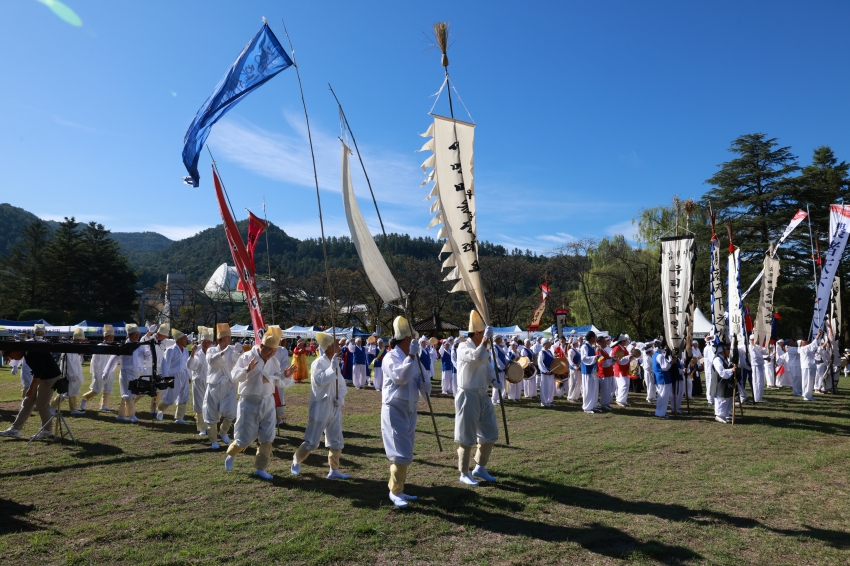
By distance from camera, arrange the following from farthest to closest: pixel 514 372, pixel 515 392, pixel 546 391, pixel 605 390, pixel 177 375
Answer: pixel 515 392, pixel 546 391, pixel 605 390, pixel 177 375, pixel 514 372

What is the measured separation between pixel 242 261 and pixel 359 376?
13.0 metres

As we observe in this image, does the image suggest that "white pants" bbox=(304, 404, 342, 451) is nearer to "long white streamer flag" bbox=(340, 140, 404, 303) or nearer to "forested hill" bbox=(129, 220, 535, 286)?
"long white streamer flag" bbox=(340, 140, 404, 303)

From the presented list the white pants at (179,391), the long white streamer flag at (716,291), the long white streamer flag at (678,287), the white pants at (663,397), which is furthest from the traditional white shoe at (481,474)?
the long white streamer flag at (716,291)

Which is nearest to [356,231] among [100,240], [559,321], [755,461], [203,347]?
[203,347]

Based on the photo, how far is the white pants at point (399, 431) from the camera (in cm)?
604

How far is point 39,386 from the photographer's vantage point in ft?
31.8

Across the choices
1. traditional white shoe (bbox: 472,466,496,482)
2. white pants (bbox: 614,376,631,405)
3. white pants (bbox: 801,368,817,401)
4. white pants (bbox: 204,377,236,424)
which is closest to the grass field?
traditional white shoe (bbox: 472,466,496,482)

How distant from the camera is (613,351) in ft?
50.3

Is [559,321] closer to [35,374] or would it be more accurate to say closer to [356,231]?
[356,231]

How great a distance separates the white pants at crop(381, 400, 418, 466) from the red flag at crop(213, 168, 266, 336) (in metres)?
4.45

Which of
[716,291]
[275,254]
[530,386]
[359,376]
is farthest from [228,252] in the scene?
[716,291]

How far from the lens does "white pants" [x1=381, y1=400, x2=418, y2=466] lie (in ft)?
19.8

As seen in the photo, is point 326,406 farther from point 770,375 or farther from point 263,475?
point 770,375

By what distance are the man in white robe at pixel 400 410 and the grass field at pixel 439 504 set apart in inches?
12.9
